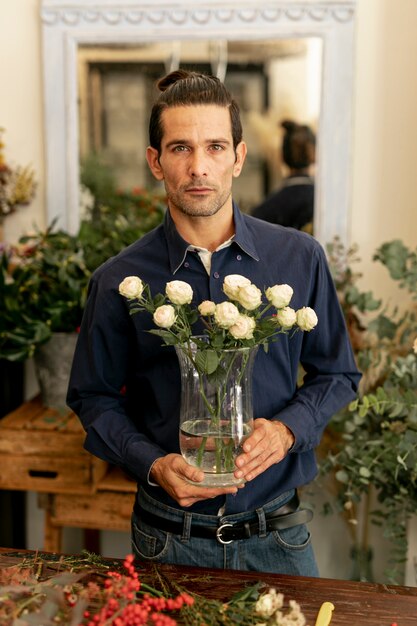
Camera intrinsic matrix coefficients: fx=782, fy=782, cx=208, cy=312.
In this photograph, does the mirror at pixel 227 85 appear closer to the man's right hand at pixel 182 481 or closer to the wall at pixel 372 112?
the wall at pixel 372 112

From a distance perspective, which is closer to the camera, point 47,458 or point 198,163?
point 198,163

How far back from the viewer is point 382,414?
8.30ft

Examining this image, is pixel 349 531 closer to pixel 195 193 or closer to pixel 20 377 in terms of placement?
pixel 20 377

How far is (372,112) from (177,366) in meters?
1.48

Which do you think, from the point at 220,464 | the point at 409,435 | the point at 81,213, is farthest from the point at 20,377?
the point at 220,464

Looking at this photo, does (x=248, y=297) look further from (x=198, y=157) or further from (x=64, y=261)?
(x=64, y=261)

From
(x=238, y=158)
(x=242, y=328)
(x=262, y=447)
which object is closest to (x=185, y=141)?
(x=238, y=158)

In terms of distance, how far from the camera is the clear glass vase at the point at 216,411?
137 centimetres

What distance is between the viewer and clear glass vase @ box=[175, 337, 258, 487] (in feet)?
4.50

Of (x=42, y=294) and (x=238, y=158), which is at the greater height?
(x=238, y=158)

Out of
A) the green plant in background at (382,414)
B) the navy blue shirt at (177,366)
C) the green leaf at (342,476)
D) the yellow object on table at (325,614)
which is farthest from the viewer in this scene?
the green leaf at (342,476)

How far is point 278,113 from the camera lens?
2.76m

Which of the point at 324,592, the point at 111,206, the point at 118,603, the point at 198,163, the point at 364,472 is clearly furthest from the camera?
the point at 111,206

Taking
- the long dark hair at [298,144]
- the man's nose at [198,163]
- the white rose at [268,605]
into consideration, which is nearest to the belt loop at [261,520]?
the white rose at [268,605]
